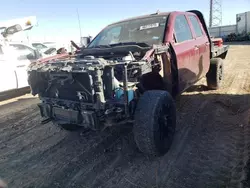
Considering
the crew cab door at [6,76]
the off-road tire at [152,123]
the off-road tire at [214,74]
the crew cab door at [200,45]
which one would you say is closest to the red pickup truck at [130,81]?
the off-road tire at [152,123]

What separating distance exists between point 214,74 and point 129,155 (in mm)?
3695

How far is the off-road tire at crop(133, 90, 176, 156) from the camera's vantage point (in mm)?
3153

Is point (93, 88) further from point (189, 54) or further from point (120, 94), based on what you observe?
point (189, 54)

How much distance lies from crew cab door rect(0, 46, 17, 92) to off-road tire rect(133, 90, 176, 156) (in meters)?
5.25

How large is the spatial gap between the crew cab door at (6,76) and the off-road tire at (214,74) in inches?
216

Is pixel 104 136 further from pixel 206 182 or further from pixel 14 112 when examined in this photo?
pixel 14 112

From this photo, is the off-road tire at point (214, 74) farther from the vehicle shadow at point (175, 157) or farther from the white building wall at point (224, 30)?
the white building wall at point (224, 30)

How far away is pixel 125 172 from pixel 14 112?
4.13 meters

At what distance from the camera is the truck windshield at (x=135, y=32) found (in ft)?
14.0

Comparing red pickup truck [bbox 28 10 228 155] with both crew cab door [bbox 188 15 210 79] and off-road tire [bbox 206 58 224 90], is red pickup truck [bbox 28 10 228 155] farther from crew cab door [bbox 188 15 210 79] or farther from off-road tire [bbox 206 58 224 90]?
off-road tire [bbox 206 58 224 90]

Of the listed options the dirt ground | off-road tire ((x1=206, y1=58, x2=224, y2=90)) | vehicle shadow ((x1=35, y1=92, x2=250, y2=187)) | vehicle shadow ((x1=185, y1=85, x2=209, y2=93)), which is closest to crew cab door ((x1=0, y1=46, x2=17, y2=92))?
the dirt ground

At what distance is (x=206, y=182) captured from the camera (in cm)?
283

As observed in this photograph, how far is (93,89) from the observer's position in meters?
3.10

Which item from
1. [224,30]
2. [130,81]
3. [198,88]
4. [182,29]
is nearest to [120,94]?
[130,81]
